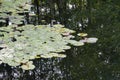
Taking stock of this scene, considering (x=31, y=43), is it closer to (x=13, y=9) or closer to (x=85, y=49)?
(x=85, y=49)

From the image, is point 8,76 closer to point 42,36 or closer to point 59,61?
point 59,61

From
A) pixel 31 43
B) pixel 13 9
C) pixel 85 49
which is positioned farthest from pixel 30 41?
pixel 13 9

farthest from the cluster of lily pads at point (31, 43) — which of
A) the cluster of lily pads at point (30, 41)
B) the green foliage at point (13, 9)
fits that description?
the green foliage at point (13, 9)

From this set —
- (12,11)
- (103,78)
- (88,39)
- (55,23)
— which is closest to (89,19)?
(55,23)

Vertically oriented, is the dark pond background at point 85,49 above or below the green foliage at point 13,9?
below

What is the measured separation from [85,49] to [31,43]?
669 millimetres

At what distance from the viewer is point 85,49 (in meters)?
3.80

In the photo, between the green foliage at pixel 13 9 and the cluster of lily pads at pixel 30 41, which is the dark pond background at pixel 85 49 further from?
the green foliage at pixel 13 9

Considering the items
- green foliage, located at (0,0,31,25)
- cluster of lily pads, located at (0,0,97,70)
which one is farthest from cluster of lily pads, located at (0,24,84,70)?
green foliage, located at (0,0,31,25)

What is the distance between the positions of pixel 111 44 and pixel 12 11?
186cm

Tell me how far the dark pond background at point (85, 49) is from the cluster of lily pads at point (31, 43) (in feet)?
0.27

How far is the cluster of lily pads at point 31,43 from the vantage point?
3.45m

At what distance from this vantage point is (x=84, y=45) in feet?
12.8

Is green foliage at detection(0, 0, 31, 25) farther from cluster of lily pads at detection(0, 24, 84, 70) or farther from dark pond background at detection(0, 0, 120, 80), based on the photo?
cluster of lily pads at detection(0, 24, 84, 70)
